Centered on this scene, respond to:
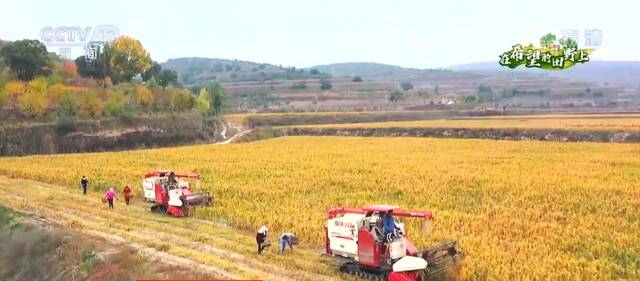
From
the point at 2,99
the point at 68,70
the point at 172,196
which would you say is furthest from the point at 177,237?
the point at 68,70

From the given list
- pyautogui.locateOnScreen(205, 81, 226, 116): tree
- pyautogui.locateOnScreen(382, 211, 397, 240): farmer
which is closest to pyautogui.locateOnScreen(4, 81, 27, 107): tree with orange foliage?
pyautogui.locateOnScreen(205, 81, 226, 116): tree

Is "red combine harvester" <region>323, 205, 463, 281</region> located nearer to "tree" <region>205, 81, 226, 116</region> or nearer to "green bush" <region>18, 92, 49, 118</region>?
"green bush" <region>18, 92, 49, 118</region>

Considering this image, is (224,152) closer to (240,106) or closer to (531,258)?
(531,258)

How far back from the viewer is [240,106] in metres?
167

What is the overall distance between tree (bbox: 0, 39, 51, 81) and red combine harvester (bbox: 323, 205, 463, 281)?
252 feet

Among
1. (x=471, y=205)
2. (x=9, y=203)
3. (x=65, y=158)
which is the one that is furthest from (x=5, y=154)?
(x=471, y=205)

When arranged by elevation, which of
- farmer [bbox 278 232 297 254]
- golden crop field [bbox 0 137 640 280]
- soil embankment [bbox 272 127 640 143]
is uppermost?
farmer [bbox 278 232 297 254]

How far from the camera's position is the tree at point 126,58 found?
9812cm

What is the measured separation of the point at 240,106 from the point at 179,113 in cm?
7769

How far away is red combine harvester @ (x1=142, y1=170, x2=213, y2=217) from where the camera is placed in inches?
1065

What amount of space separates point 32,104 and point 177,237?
5824cm

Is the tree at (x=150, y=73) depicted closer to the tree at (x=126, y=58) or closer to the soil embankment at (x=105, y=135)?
the tree at (x=126, y=58)

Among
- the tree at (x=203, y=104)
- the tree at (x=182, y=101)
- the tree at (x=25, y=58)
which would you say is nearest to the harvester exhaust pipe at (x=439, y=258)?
the tree at (x=25, y=58)

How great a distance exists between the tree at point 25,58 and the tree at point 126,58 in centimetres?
1316
